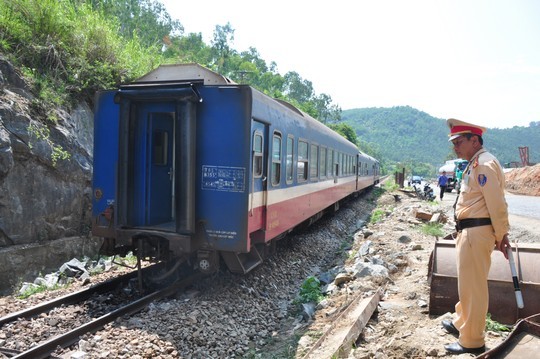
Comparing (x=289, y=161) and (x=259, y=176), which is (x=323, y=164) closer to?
(x=289, y=161)

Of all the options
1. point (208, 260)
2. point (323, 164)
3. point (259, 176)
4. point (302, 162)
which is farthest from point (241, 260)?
point (323, 164)

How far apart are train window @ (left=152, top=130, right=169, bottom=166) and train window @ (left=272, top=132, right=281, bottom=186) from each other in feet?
5.97

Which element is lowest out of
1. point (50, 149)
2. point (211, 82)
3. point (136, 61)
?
point (50, 149)

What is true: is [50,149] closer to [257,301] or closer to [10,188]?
[10,188]

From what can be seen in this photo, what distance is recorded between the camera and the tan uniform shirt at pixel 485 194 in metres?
3.66

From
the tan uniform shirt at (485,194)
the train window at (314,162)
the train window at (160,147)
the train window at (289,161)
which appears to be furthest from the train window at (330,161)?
the tan uniform shirt at (485,194)

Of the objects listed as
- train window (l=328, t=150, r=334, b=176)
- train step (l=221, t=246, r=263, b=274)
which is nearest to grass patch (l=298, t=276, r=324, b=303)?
train step (l=221, t=246, r=263, b=274)

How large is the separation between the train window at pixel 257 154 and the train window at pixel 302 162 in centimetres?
238

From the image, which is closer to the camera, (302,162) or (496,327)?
(496,327)

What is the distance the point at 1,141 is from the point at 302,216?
6174 millimetres

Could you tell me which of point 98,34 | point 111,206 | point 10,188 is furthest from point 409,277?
point 98,34

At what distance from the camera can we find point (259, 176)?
641 cm

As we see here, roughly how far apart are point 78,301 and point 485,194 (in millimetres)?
5356

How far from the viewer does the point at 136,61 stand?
45.8 ft
